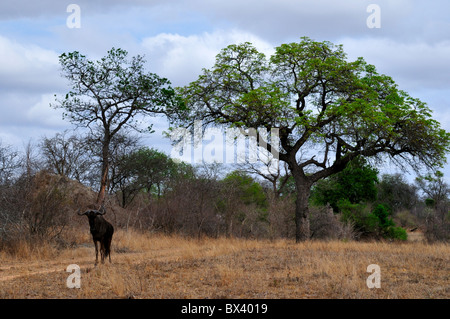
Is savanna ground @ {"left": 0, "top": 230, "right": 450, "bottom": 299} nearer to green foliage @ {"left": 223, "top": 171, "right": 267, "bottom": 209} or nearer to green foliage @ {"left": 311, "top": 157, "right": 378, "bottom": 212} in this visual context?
green foliage @ {"left": 223, "top": 171, "right": 267, "bottom": 209}

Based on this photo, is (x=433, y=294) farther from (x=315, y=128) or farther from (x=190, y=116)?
(x=190, y=116)

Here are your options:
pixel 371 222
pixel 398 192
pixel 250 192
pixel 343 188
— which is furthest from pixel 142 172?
pixel 398 192

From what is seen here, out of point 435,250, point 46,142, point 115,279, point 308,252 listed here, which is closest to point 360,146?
point 435,250

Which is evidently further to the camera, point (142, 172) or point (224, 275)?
point (142, 172)

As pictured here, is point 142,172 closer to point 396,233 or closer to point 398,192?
point 396,233

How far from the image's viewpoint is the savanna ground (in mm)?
8773

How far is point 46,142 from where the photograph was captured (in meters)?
30.2

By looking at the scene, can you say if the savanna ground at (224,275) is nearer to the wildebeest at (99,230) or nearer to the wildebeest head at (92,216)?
the wildebeest at (99,230)

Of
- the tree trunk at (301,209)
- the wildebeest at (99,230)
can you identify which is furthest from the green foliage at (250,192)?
the wildebeest at (99,230)

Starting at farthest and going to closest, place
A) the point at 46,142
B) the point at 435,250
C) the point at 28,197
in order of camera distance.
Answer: the point at 46,142
the point at 435,250
the point at 28,197

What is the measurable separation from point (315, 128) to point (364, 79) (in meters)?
4.06

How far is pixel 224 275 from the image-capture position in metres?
10.3

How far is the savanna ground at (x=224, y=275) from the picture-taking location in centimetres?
877

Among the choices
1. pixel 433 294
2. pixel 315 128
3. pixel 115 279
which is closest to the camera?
pixel 433 294
